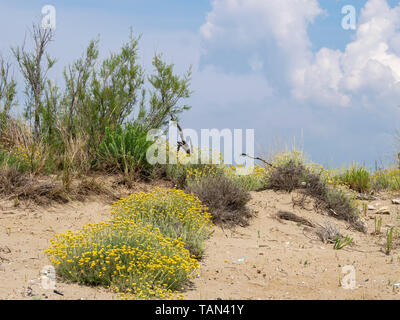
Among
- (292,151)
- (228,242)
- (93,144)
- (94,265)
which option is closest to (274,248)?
(228,242)

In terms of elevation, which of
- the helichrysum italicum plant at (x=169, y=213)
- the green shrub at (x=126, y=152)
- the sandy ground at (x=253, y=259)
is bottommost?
the sandy ground at (x=253, y=259)

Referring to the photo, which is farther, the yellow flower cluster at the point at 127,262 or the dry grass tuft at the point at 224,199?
the dry grass tuft at the point at 224,199

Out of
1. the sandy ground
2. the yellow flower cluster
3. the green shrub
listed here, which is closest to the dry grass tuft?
the sandy ground

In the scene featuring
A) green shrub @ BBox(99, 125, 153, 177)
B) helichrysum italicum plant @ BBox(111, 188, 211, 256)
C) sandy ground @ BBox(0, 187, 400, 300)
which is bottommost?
sandy ground @ BBox(0, 187, 400, 300)

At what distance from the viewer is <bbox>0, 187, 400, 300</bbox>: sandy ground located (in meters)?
5.19

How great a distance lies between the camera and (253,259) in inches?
260

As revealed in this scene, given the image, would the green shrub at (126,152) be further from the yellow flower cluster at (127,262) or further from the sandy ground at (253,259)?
the yellow flower cluster at (127,262)

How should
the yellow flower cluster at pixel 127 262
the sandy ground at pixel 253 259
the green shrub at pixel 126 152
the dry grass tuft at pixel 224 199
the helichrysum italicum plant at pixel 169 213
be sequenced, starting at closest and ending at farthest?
the yellow flower cluster at pixel 127 262 < the sandy ground at pixel 253 259 < the helichrysum italicum plant at pixel 169 213 < the dry grass tuft at pixel 224 199 < the green shrub at pixel 126 152

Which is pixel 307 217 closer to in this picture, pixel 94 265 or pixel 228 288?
pixel 228 288

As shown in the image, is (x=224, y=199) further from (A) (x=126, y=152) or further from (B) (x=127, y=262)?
(B) (x=127, y=262)

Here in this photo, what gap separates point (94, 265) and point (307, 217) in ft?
18.5

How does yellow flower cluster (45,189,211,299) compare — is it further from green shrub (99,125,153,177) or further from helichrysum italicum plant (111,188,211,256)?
green shrub (99,125,153,177)

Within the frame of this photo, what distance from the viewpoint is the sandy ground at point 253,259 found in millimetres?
5188

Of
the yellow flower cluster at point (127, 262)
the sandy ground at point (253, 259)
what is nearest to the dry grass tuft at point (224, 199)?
the sandy ground at point (253, 259)
